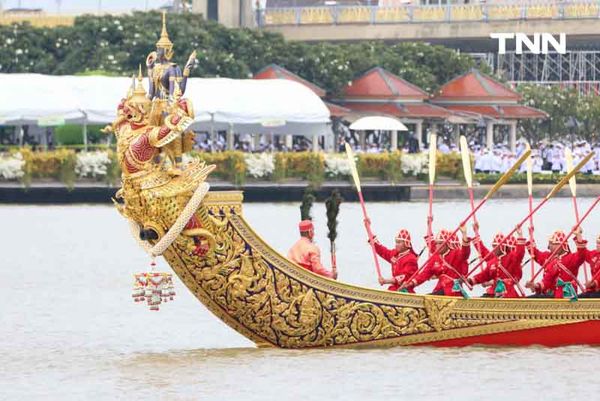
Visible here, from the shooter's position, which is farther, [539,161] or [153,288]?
[539,161]

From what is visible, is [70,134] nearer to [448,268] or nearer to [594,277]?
[448,268]

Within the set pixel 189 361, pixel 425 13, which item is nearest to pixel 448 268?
pixel 189 361

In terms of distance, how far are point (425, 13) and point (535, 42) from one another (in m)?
4.69

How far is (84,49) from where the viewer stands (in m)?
62.2

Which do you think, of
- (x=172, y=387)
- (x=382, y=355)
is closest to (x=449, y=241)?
(x=382, y=355)

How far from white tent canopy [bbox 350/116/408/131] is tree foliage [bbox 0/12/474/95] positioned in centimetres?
698

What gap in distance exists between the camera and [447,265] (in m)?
20.1

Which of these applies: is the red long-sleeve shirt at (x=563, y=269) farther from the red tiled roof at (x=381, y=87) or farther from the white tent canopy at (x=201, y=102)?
the red tiled roof at (x=381, y=87)

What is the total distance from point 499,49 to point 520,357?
60.7m

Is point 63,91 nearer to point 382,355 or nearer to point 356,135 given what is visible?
point 356,135

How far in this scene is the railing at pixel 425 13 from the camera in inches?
3135

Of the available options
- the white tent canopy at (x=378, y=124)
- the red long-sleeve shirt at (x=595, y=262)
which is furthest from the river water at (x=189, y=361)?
the white tent canopy at (x=378, y=124)

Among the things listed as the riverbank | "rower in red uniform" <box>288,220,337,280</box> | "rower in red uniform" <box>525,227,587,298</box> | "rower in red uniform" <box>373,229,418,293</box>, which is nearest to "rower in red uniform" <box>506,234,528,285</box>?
"rower in red uniform" <box>525,227,587,298</box>

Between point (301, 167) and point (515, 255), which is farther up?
point (515, 255)
